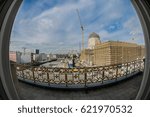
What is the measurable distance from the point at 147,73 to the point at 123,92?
164cm

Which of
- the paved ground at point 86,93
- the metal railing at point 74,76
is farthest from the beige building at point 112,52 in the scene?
the paved ground at point 86,93

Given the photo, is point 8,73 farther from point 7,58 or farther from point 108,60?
point 108,60

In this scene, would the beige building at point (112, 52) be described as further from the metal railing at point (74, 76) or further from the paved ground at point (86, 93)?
the paved ground at point (86, 93)

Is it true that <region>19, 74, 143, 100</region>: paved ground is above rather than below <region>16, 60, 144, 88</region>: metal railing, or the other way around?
below

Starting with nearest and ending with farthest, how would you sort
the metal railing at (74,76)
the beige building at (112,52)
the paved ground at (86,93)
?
the paved ground at (86,93)
the metal railing at (74,76)
the beige building at (112,52)

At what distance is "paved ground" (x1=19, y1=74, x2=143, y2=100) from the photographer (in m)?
2.78

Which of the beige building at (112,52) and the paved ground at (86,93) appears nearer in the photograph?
the paved ground at (86,93)

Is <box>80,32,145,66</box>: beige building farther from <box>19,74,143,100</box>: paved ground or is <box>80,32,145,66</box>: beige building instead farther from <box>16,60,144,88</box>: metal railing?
<box>19,74,143,100</box>: paved ground

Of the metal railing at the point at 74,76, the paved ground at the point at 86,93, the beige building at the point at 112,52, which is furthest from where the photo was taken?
the beige building at the point at 112,52

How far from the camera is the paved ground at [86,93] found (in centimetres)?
278

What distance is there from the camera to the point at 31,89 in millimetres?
3293

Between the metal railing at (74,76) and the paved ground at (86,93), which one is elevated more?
the metal railing at (74,76)

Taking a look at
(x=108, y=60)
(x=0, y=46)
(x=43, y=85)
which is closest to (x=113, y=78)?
(x=43, y=85)

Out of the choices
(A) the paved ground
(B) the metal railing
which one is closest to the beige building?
(B) the metal railing
